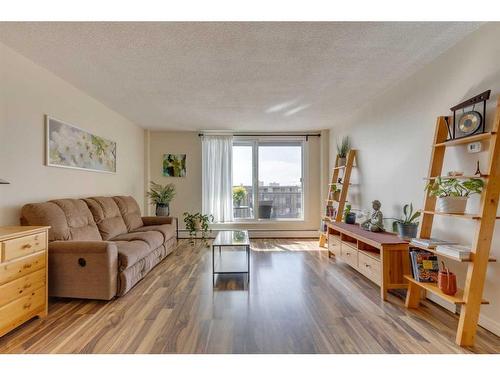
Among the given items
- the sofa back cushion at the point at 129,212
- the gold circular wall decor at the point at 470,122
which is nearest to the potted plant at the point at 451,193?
the gold circular wall decor at the point at 470,122

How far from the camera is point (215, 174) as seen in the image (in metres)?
5.92

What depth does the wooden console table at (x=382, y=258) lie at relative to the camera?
109 inches

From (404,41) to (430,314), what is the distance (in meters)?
2.47

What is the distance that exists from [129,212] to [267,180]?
9.98 feet

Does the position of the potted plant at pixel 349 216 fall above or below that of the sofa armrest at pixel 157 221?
above

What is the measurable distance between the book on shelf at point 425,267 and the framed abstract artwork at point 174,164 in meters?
4.78

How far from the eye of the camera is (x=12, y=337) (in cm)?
201

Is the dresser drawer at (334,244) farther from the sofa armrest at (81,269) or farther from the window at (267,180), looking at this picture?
the sofa armrest at (81,269)

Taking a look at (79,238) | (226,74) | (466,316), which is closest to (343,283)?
(466,316)

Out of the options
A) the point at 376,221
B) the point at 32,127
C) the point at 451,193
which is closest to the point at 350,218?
the point at 376,221

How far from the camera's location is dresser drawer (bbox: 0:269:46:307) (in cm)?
193

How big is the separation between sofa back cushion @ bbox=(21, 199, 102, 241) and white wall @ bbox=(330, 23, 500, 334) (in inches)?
150
